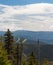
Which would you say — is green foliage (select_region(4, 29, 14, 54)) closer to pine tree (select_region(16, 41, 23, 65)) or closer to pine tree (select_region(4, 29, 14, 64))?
pine tree (select_region(4, 29, 14, 64))

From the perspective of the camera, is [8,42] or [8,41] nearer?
[8,41]

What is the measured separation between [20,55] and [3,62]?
21.4 m

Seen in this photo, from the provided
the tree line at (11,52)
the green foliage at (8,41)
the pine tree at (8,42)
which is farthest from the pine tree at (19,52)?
the green foliage at (8,41)

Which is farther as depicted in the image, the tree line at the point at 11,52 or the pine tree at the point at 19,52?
the pine tree at the point at 19,52

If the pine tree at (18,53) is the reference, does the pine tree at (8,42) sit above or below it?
above

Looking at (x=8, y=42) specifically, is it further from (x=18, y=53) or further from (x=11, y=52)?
(x=18, y=53)

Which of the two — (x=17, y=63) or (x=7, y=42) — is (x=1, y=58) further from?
(x=17, y=63)

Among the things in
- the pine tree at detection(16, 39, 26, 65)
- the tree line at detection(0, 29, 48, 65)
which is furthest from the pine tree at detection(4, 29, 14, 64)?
the pine tree at detection(16, 39, 26, 65)

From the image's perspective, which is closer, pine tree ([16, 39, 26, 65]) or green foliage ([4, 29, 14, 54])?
green foliage ([4, 29, 14, 54])

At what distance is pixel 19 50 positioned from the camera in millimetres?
89125

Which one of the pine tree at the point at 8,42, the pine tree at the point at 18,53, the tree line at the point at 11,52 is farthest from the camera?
the pine tree at the point at 18,53

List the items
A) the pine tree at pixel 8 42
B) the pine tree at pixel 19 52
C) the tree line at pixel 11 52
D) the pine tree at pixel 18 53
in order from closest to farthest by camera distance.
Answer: the tree line at pixel 11 52 < the pine tree at pixel 8 42 < the pine tree at pixel 19 52 < the pine tree at pixel 18 53

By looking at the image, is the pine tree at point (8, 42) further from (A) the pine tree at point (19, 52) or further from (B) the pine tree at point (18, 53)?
(B) the pine tree at point (18, 53)

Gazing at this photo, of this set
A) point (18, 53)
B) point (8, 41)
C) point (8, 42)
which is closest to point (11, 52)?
point (8, 42)
